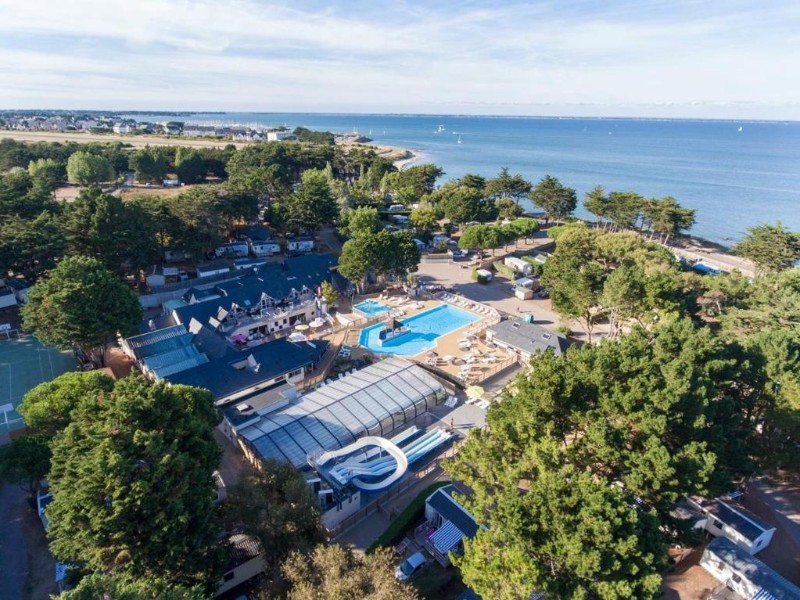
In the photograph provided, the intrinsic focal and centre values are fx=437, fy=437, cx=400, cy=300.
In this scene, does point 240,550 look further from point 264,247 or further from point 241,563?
point 264,247

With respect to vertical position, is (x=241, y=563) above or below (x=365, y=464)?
below

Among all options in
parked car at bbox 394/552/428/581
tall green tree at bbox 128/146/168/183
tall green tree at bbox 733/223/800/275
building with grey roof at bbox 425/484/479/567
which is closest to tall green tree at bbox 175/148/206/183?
tall green tree at bbox 128/146/168/183

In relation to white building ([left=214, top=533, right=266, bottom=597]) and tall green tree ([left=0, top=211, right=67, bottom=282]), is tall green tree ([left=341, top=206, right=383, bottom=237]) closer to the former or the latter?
tall green tree ([left=0, top=211, right=67, bottom=282])

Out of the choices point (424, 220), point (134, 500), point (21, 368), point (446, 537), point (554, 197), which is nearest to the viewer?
point (134, 500)

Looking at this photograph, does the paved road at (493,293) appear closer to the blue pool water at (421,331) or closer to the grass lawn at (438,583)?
the blue pool water at (421,331)

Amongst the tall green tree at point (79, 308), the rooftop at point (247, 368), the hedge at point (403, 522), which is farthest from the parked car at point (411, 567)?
the tall green tree at point (79, 308)

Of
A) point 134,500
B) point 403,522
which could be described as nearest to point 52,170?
point 134,500
